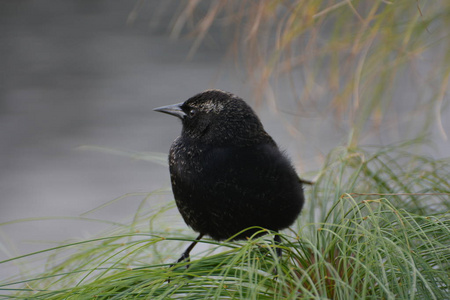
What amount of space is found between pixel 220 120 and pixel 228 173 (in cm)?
20

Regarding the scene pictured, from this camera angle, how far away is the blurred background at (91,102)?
19.5 ft

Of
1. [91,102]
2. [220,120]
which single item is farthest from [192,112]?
[91,102]

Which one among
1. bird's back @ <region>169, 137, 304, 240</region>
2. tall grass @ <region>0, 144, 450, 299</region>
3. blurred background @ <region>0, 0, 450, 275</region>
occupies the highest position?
blurred background @ <region>0, 0, 450, 275</region>

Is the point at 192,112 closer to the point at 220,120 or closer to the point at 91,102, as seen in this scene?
the point at 220,120

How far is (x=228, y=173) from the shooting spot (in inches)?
81.0

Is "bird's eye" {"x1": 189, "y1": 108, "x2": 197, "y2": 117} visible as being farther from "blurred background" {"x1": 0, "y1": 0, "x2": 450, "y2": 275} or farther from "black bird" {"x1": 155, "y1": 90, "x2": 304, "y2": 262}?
"blurred background" {"x1": 0, "y1": 0, "x2": 450, "y2": 275}

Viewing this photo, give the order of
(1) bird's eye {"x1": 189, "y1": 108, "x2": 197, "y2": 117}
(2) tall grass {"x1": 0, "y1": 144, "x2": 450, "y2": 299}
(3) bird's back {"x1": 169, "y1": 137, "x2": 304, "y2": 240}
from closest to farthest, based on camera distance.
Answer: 1. (2) tall grass {"x1": 0, "y1": 144, "x2": 450, "y2": 299}
2. (3) bird's back {"x1": 169, "y1": 137, "x2": 304, "y2": 240}
3. (1) bird's eye {"x1": 189, "y1": 108, "x2": 197, "y2": 117}

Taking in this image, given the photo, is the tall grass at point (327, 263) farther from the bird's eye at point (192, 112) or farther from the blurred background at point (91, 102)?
the blurred background at point (91, 102)

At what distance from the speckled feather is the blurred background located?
3137 mm

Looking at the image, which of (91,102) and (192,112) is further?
(91,102)

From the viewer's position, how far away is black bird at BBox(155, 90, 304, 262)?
207 cm

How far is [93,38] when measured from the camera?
834 cm

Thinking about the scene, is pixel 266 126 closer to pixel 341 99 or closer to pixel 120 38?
pixel 120 38

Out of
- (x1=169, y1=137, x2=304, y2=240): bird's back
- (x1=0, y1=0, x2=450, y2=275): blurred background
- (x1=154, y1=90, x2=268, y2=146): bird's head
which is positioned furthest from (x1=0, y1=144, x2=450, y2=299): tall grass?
(x1=0, y1=0, x2=450, y2=275): blurred background
